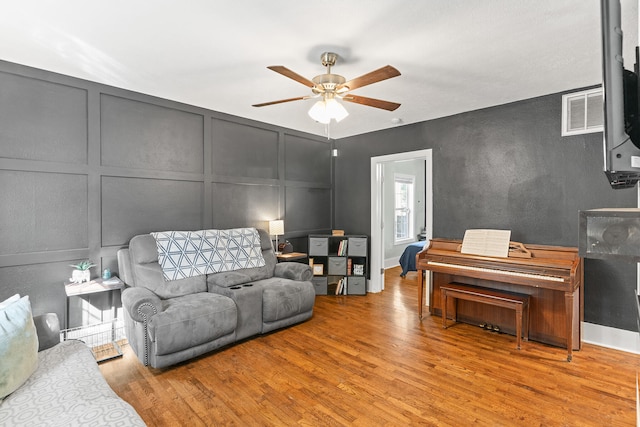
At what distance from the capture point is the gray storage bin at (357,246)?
4828 mm

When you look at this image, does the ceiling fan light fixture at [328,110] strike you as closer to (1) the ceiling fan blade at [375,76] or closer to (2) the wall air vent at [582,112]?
(1) the ceiling fan blade at [375,76]

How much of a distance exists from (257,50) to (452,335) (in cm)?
328

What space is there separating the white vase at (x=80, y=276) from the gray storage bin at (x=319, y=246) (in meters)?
2.79

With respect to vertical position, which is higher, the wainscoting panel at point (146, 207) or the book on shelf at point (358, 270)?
the wainscoting panel at point (146, 207)

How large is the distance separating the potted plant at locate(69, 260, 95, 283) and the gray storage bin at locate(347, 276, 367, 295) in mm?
3251

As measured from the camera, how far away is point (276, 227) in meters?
4.43

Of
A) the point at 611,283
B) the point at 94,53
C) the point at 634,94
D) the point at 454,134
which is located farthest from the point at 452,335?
the point at 94,53

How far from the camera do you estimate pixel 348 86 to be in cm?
237

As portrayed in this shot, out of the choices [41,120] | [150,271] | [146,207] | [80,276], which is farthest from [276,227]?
[41,120]

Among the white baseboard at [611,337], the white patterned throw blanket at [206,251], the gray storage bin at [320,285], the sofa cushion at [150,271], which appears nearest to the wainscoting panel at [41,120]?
the sofa cushion at [150,271]

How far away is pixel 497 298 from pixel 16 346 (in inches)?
141

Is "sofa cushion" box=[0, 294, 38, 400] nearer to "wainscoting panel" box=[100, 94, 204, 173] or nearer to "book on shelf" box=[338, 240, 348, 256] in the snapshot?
"wainscoting panel" box=[100, 94, 204, 173]

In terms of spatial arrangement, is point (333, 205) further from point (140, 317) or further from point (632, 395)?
point (632, 395)

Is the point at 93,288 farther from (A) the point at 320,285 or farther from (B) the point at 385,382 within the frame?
(A) the point at 320,285
